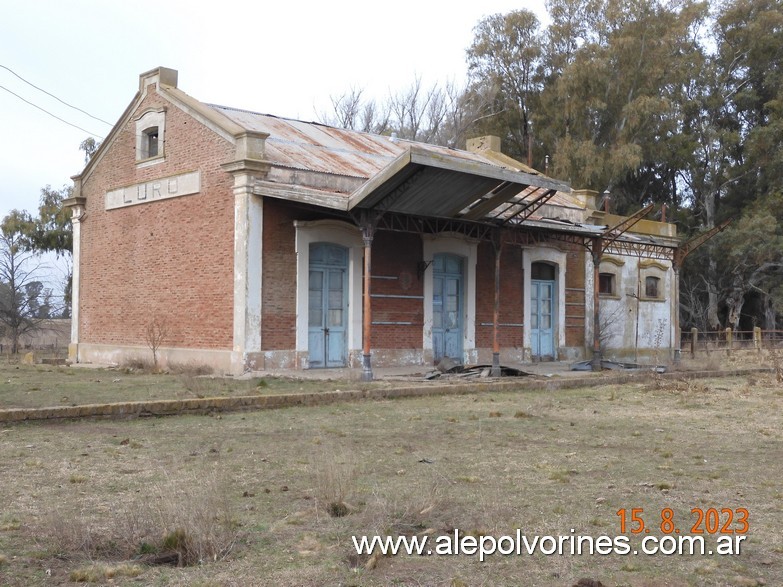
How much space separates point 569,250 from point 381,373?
927cm

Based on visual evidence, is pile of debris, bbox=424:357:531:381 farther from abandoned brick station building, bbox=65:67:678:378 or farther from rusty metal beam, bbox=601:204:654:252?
rusty metal beam, bbox=601:204:654:252

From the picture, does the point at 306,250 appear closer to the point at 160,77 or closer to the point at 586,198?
the point at 160,77

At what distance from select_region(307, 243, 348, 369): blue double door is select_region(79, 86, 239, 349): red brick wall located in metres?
1.83

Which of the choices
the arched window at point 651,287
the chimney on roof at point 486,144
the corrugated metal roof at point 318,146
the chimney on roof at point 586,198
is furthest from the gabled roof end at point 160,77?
the arched window at point 651,287

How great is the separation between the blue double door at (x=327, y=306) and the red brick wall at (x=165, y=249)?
6.00 ft

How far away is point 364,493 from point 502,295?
1709 centimetres

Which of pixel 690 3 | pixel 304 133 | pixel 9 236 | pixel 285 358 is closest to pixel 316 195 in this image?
pixel 285 358

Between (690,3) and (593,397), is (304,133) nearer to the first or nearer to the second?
(593,397)

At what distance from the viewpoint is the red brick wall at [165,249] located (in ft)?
61.0

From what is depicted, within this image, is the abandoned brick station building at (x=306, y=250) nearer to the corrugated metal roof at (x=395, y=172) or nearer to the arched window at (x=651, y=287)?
the corrugated metal roof at (x=395, y=172)

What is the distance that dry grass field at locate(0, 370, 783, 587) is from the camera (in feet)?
14.4

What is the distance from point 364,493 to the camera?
6.04 meters

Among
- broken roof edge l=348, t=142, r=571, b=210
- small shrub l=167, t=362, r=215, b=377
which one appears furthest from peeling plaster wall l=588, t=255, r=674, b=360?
small shrub l=167, t=362, r=215, b=377

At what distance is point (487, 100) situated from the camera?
1767 inches
